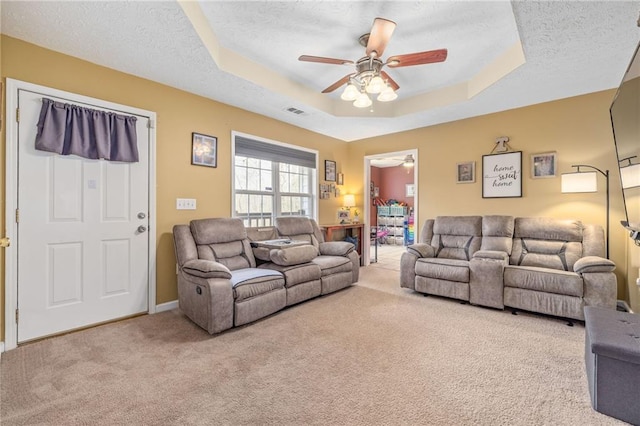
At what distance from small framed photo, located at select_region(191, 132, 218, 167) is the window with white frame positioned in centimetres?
33

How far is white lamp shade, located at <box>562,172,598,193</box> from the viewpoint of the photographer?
3.16 meters

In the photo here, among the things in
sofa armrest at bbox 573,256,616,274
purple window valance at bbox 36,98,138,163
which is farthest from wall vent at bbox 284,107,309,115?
sofa armrest at bbox 573,256,616,274

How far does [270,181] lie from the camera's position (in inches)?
178

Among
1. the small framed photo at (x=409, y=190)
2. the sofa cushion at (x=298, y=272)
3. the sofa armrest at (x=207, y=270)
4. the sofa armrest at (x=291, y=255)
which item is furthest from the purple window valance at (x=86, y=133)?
the small framed photo at (x=409, y=190)

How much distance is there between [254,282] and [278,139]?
2.50m

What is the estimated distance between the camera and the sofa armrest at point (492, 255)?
3.29 m

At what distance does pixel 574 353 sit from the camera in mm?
2229

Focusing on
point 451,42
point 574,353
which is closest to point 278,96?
point 451,42

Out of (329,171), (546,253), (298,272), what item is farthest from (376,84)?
(329,171)

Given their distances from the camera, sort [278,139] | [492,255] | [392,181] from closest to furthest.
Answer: [492,255] → [278,139] → [392,181]

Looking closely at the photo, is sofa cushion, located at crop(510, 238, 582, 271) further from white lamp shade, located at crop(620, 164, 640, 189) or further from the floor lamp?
white lamp shade, located at crop(620, 164, 640, 189)

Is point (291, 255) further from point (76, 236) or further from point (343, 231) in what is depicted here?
point (343, 231)

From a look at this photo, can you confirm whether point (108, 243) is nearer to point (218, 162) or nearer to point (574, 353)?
point (218, 162)

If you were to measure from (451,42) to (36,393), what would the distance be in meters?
4.18
